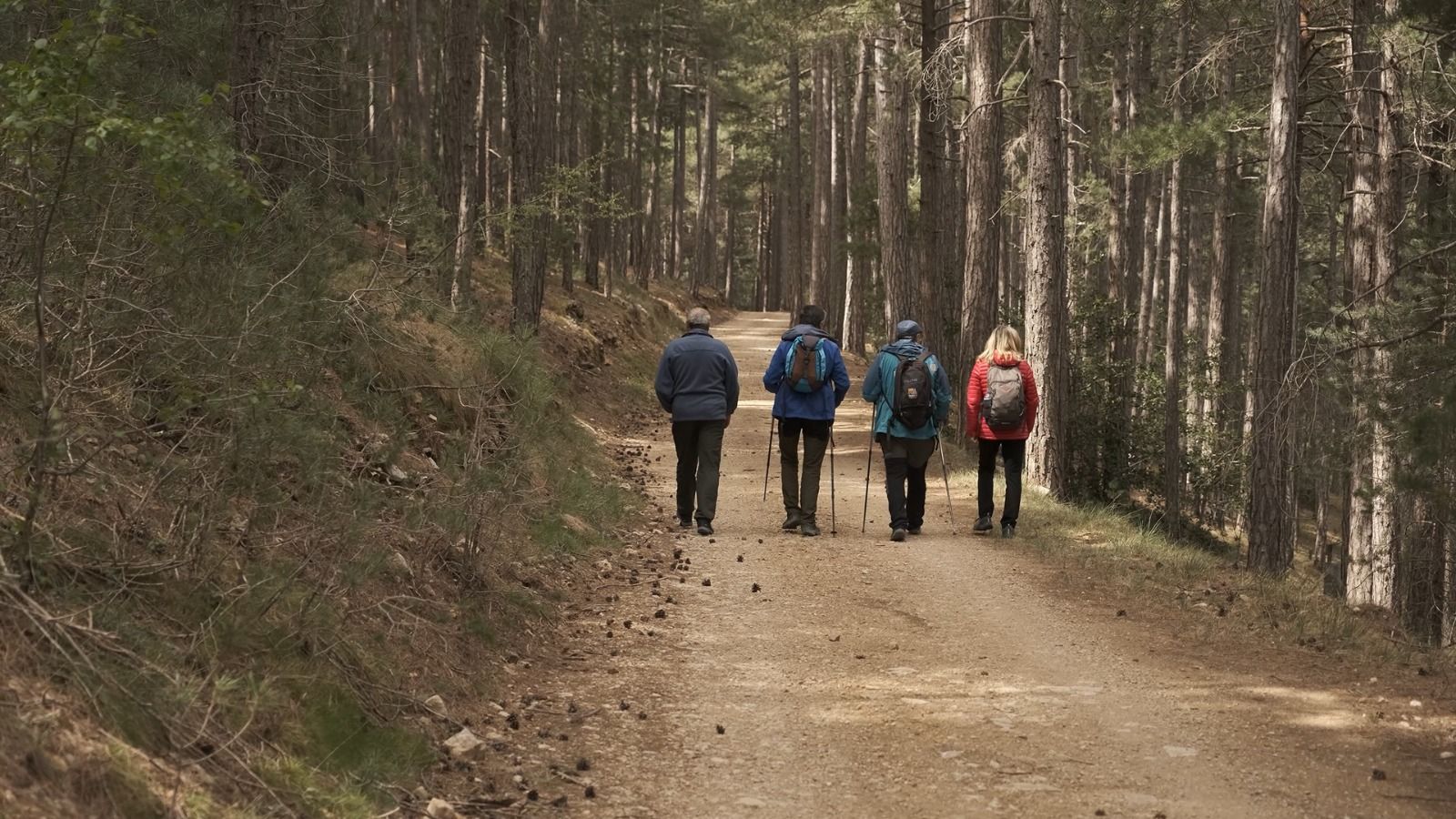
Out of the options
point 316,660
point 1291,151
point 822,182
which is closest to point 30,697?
point 316,660

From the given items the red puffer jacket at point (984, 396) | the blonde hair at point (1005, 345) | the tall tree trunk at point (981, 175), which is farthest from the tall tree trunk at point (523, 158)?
the blonde hair at point (1005, 345)

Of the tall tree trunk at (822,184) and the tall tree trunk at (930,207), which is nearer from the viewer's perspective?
the tall tree trunk at (930,207)

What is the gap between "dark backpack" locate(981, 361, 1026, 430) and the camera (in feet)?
39.2

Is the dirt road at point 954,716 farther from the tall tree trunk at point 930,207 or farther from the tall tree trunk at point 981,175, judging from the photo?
the tall tree trunk at point 930,207

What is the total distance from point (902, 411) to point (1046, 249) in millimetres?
3719

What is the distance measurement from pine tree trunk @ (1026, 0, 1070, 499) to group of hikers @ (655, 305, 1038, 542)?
91.5 inches

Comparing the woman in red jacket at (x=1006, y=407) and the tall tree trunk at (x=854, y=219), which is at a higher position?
the tall tree trunk at (x=854, y=219)

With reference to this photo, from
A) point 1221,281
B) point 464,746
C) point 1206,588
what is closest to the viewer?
point 464,746

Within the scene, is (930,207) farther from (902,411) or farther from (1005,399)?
(902,411)

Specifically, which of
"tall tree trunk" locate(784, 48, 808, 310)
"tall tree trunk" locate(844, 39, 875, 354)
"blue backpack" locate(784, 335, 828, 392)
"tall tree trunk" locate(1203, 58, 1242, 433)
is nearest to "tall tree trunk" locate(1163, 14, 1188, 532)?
"tall tree trunk" locate(1203, 58, 1242, 433)

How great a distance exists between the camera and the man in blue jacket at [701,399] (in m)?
11.9

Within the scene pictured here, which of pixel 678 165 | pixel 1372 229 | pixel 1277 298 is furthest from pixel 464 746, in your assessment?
pixel 678 165

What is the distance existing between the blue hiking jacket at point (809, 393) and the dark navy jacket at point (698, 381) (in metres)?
0.40

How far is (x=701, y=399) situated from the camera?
1191 cm
